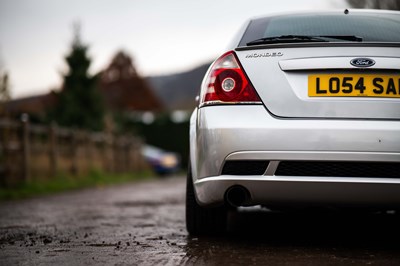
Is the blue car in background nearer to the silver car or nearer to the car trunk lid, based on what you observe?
the silver car

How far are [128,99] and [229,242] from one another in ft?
186

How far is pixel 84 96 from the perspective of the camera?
97.6ft

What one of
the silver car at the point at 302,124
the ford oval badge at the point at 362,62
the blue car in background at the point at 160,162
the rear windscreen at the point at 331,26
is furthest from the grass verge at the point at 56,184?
the blue car in background at the point at 160,162

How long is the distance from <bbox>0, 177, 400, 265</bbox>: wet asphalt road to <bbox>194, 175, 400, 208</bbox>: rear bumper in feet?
0.98

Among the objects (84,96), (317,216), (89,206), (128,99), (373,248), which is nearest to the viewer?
(373,248)

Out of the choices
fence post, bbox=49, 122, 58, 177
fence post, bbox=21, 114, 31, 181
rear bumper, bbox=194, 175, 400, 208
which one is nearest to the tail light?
rear bumper, bbox=194, 175, 400, 208

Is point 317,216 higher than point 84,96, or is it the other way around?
point 84,96

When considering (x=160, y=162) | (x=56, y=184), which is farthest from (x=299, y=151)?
(x=160, y=162)

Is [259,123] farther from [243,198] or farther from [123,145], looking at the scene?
[123,145]

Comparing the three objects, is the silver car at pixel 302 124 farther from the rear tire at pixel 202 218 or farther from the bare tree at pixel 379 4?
the bare tree at pixel 379 4

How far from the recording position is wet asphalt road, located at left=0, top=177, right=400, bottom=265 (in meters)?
3.38

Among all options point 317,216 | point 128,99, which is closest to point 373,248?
point 317,216

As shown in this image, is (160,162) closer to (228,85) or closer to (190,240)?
(190,240)

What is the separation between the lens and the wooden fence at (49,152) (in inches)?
413
